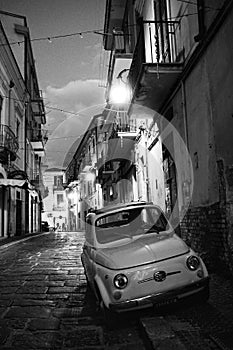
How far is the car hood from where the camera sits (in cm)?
453

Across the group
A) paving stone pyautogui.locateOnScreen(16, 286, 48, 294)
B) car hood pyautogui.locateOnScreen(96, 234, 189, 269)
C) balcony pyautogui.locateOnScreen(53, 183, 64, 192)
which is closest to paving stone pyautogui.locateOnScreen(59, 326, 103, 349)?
car hood pyautogui.locateOnScreen(96, 234, 189, 269)

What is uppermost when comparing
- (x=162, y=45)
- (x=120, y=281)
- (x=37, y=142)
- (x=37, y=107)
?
(x=37, y=107)

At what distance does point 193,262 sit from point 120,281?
3.28ft

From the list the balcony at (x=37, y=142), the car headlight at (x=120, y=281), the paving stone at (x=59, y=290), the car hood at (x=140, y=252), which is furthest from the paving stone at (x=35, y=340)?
the balcony at (x=37, y=142)

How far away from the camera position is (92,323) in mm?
4672

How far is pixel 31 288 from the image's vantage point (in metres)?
6.72

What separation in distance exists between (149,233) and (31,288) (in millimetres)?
2701

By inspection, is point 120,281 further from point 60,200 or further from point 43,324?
point 60,200

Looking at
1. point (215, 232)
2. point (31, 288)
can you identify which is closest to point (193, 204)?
point (215, 232)

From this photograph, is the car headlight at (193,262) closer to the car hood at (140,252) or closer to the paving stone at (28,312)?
the car hood at (140,252)

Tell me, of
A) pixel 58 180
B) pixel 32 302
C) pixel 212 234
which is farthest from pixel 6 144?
pixel 58 180

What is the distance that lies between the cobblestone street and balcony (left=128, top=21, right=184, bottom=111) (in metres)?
5.18

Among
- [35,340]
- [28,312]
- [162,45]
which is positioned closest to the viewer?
[35,340]

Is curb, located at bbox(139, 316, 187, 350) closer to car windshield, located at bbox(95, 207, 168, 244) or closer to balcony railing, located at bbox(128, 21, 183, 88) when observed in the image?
car windshield, located at bbox(95, 207, 168, 244)
